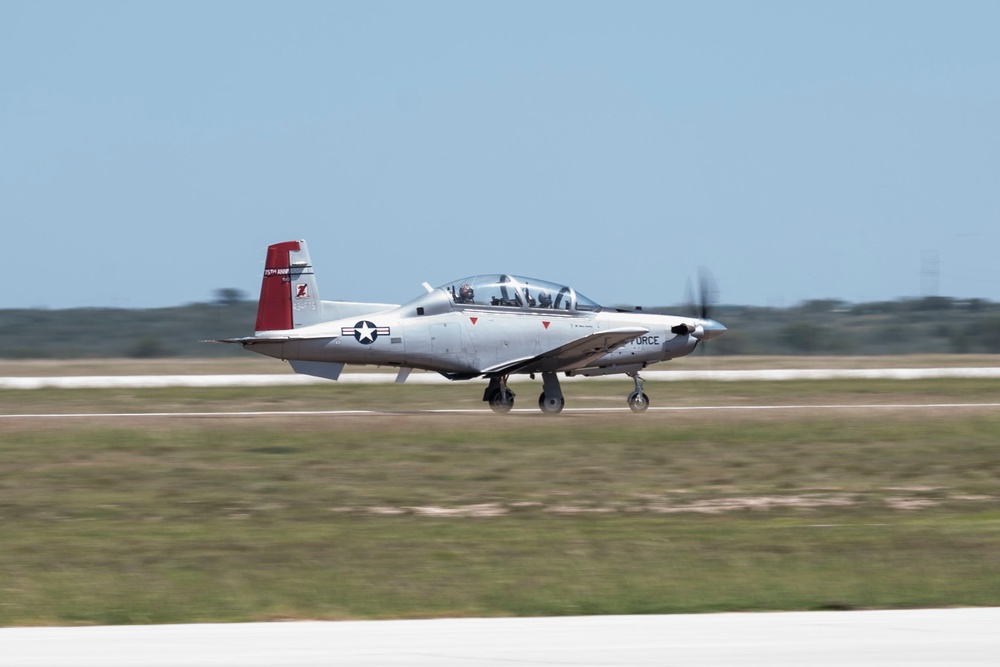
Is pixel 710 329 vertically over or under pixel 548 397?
over

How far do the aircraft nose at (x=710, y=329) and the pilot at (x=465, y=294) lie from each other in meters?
4.69

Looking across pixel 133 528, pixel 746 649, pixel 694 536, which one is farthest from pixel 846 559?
pixel 133 528

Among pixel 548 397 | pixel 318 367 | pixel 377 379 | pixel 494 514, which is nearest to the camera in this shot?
pixel 494 514

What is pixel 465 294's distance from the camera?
76.9 ft

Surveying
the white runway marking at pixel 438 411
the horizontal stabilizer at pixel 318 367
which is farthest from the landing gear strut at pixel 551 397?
the horizontal stabilizer at pixel 318 367

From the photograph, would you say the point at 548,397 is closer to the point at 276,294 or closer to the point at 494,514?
the point at 276,294

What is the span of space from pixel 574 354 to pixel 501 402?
6.38 ft

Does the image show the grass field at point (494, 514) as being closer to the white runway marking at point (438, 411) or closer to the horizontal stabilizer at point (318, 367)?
the white runway marking at point (438, 411)

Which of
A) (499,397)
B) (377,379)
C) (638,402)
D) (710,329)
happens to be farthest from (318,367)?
(377,379)

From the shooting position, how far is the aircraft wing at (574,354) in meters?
22.9

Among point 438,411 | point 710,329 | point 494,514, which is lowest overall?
point 494,514

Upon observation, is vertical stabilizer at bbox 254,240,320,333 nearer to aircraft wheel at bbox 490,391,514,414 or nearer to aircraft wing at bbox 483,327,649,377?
aircraft wing at bbox 483,327,649,377

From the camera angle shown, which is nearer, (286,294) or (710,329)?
(286,294)

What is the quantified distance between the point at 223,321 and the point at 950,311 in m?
46.6
